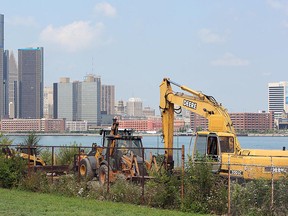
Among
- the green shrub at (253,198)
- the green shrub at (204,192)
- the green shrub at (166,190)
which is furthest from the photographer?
the green shrub at (166,190)

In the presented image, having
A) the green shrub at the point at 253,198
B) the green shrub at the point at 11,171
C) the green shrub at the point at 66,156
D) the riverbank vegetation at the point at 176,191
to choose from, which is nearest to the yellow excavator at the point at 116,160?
the riverbank vegetation at the point at 176,191

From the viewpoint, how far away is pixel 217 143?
87.7 ft

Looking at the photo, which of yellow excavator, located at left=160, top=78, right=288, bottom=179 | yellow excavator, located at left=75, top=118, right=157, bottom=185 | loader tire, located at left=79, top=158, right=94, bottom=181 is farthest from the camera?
loader tire, located at left=79, top=158, right=94, bottom=181

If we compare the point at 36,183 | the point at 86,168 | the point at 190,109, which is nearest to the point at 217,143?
the point at 190,109

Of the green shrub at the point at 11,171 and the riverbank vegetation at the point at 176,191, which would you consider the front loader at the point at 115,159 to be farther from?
the green shrub at the point at 11,171

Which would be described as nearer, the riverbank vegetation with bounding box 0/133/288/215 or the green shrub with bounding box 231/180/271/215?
the green shrub with bounding box 231/180/271/215

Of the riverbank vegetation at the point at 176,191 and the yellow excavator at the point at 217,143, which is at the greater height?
the yellow excavator at the point at 217,143

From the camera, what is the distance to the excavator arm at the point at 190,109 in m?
28.0

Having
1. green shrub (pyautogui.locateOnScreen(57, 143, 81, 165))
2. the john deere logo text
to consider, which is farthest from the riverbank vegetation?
green shrub (pyautogui.locateOnScreen(57, 143, 81, 165))

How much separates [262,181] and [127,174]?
8.99m

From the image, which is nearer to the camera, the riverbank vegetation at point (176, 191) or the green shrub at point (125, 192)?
the riverbank vegetation at point (176, 191)

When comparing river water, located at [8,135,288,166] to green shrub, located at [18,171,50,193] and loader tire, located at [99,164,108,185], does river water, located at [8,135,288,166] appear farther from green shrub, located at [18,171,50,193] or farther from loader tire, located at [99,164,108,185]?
green shrub, located at [18,171,50,193]

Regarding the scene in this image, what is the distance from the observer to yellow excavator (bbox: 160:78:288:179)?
954 inches

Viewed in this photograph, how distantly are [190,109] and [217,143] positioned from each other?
11.5ft
